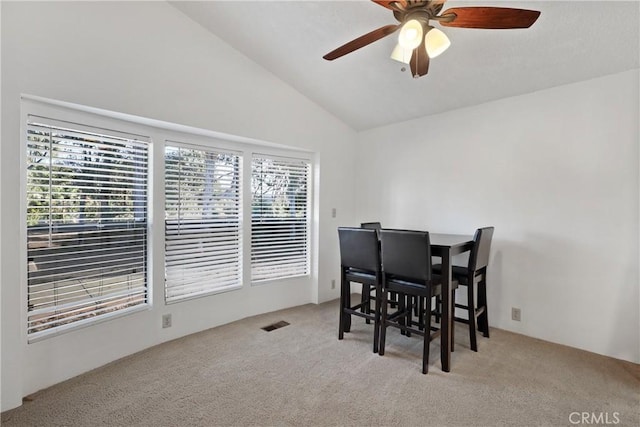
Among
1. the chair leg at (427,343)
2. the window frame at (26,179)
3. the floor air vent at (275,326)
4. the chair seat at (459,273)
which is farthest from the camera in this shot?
the floor air vent at (275,326)

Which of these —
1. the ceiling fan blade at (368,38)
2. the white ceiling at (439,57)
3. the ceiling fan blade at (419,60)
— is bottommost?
the ceiling fan blade at (419,60)

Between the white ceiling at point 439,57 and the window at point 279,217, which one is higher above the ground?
the white ceiling at point 439,57

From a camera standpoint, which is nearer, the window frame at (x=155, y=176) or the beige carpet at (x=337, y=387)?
the beige carpet at (x=337, y=387)

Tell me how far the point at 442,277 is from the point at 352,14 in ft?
6.79

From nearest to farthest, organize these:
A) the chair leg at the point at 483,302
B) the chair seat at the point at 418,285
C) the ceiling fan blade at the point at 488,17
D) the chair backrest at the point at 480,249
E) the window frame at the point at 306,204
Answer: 1. the ceiling fan blade at the point at 488,17
2. the chair seat at the point at 418,285
3. the chair backrest at the point at 480,249
4. the chair leg at the point at 483,302
5. the window frame at the point at 306,204

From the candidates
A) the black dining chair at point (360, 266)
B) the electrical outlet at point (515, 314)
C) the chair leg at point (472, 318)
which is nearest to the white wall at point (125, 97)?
the black dining chair at point (360, 266)

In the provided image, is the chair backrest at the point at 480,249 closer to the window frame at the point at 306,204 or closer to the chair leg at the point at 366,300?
the chair leg at the point at 366,300

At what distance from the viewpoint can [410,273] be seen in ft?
7.90

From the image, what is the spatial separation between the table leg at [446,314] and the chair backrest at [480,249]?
431mm

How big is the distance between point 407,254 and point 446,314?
20.7 inches

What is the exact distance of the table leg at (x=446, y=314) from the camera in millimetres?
2312

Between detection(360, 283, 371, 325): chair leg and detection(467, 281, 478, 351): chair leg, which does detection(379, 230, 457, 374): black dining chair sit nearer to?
detection(467, 281, 478, 351): chair leg

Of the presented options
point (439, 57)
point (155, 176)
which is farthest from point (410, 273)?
point (155, 176)

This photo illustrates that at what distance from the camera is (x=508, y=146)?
302 cm
